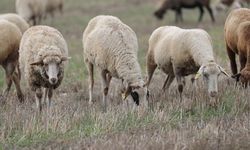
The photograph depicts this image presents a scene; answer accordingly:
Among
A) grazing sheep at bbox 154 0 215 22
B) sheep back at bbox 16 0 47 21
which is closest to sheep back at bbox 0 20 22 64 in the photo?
sheep back at bbox 16 0 47 21

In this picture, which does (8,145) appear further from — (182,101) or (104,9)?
(104,9)

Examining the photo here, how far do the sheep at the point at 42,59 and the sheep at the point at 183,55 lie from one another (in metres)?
1.97

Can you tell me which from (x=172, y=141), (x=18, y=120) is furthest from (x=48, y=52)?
(x=172, y=141)

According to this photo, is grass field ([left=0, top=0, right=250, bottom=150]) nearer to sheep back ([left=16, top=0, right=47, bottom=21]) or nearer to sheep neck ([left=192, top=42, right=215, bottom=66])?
sheep neck ([left=192, top=42, right=215, bottom=66])

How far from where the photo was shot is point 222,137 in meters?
7.41

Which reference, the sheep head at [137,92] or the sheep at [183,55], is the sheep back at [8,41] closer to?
the sheep at [183,55]

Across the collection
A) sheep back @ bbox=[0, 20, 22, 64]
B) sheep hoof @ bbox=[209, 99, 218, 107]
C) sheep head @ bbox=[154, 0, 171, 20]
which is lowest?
sheep hoof @ bbox=[209, 99, 218, 107]

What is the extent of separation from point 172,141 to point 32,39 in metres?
4.08

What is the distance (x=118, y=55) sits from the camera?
33.4ft

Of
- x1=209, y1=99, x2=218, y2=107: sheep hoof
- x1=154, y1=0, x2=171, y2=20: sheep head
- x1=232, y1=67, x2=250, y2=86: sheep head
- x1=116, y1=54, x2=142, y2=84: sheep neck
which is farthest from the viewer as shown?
x1=154, y1=0, x2=171, y2=20: sheep head

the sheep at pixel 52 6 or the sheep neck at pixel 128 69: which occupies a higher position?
the sheep at pixel 52 6

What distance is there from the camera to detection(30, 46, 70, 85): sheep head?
30.6 feet

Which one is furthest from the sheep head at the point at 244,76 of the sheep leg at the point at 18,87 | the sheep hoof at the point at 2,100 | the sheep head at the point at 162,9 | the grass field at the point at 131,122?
the sheep head at the point at 162,9

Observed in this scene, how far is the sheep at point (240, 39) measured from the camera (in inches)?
406
